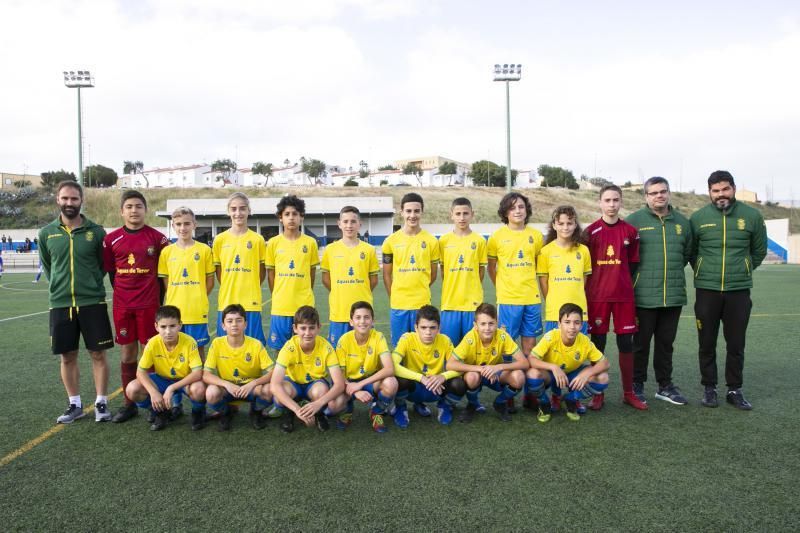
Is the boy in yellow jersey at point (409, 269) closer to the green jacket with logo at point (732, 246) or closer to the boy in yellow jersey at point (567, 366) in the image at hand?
the boy in yellow jersey at point (567, 366)

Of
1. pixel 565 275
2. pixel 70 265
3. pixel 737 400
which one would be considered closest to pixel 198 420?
pixel 70 265

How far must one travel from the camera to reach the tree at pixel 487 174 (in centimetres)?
7719

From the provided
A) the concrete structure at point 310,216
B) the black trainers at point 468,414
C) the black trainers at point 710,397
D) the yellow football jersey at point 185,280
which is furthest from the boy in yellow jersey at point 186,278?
the concrete structure at point 310,216

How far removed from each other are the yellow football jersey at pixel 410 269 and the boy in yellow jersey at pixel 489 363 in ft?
2.00

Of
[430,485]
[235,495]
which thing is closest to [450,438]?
[430,485]

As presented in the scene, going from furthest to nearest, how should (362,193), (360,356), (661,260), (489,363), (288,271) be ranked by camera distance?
(362,193) < (288,271) < (661,260) < (489,363) < (360,356)

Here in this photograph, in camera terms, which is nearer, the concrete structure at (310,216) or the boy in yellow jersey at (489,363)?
the boy in yellow jersey at (489,363)

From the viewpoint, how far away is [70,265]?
390cm

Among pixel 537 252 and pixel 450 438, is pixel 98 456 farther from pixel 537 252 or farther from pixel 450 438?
pixel 537 252

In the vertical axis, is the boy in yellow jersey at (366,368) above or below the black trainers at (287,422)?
above

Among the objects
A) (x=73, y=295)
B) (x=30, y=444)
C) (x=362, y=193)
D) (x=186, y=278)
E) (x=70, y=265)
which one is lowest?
(x=30, y=444)

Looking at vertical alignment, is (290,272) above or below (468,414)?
above

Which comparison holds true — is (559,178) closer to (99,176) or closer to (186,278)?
(99,176)

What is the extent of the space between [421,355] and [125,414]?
2.26 meters
